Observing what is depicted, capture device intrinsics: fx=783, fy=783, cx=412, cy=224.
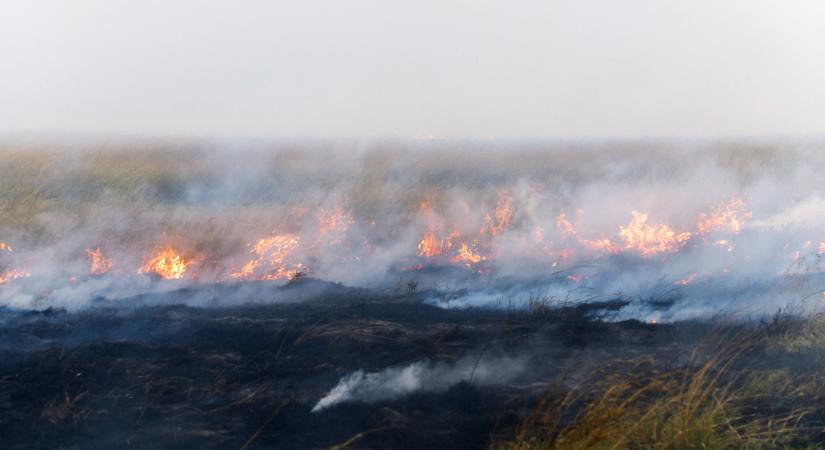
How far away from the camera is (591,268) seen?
13203 millimetres

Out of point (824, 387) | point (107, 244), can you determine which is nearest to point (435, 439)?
point (824, 387)

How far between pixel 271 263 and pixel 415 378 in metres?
6.74

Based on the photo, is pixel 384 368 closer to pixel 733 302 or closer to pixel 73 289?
pixel 733 302

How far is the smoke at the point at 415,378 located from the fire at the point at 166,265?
644 cm

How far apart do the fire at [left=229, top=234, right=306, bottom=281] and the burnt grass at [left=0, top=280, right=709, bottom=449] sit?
6.05 feet

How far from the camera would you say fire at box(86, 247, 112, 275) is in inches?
529

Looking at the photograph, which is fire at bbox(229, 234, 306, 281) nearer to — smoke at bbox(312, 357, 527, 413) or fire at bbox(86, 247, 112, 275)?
fire at bbox(86, 247, 112, 275)

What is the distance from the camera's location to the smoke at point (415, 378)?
23.5 feet

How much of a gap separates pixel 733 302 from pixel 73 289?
986 cm

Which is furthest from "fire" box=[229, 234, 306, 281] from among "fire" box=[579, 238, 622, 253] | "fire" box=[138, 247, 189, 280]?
"fire" box=[579, 238, 622, 253]

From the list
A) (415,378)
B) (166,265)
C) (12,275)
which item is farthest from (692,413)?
(12,275)

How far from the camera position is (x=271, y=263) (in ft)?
45.4

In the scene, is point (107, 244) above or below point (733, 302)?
above

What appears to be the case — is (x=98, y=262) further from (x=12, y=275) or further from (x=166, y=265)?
(x=12, y=275)
